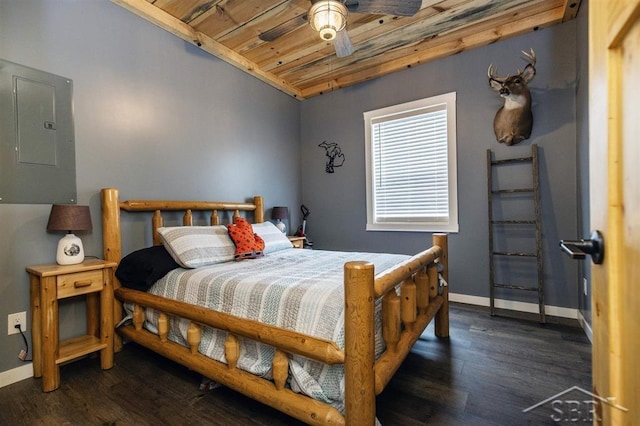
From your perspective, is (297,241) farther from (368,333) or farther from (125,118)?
(368,333)

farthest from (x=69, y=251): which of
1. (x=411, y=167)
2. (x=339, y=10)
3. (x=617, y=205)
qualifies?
(x=411, y=167)

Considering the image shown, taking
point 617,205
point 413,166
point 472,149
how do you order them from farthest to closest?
1. point 413,166
2. point 472,149
3. point 617,205

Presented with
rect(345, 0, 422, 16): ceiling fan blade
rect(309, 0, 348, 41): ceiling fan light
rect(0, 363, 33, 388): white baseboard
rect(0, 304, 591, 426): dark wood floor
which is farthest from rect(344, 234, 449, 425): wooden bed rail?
rect(0, 363, 33, 388): white baseboard

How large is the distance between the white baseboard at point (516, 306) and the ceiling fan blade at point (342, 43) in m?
2.73

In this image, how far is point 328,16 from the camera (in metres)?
1.75

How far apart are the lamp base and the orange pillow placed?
101 centimetres

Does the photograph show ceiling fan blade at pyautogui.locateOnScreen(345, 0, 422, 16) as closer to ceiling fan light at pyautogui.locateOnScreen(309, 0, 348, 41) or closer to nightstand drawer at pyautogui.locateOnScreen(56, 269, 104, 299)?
ceiling fan light at pyautogui.locateOnScreen(309, 0, 348, 41)

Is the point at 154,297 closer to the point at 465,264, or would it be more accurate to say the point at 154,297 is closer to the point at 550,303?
the point at 465,264

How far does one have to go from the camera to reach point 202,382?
1.73 metres

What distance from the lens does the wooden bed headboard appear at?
2119 mm

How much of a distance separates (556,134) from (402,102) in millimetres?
1574

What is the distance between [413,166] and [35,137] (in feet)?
11.1

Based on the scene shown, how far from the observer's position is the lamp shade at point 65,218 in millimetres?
1778

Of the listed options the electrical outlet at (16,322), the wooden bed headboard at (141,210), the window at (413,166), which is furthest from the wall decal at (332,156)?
the electrical outlet at (16,322)
